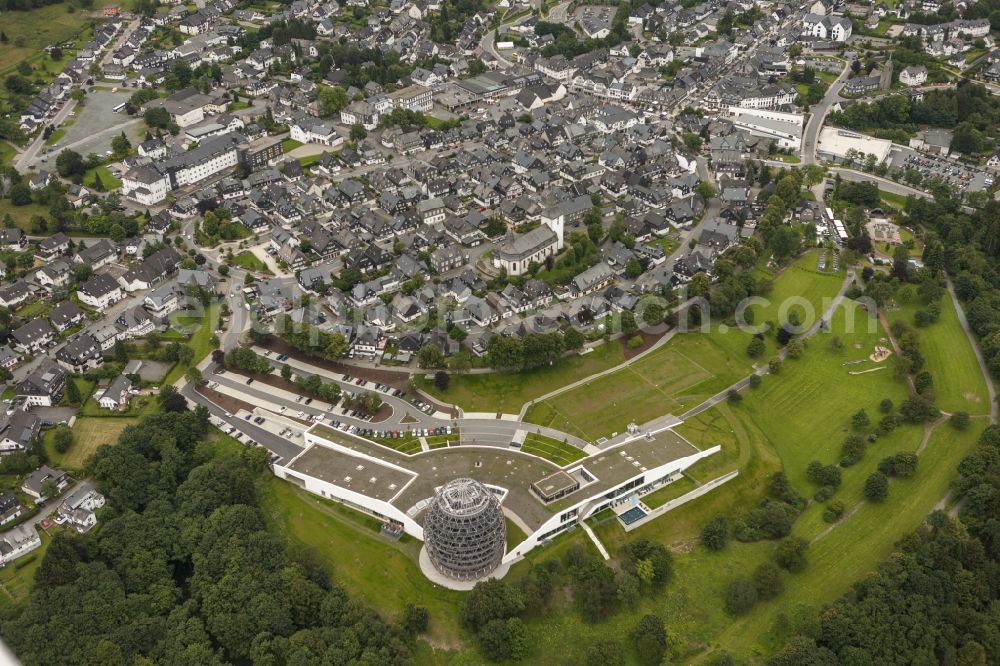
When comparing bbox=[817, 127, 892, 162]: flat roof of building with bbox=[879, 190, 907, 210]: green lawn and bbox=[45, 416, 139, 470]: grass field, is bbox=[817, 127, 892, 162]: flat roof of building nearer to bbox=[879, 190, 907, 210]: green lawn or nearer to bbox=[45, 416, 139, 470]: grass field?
bbox=[879, 190, 907, 210]: green lawn

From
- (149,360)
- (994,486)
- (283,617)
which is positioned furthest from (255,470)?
(994,486)

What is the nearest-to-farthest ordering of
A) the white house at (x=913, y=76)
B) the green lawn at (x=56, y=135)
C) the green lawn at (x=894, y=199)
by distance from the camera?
the green lawn at (x=894, y=199) < the green lawn at (x=56, y=135) < the white house at (x=913, y=76)

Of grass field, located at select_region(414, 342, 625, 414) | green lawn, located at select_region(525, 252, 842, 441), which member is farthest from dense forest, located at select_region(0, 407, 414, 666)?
green lawn, located at select_region(525, 252, 842, 441)

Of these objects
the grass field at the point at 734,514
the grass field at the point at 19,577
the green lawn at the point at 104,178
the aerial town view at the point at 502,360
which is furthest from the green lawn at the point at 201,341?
the green lawn at the point at 104,178

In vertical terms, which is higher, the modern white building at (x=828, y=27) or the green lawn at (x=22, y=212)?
the modern white building at (x=828, y=27)

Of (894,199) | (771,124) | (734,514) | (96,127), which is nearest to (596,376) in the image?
(734,514)

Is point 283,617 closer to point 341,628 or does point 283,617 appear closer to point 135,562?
point 341,628

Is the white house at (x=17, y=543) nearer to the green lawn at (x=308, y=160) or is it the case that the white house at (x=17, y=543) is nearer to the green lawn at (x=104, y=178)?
the green lawn at (x=104, y=178)

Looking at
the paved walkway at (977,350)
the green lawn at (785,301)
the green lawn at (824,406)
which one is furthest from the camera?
the green lawn at (785,301)
